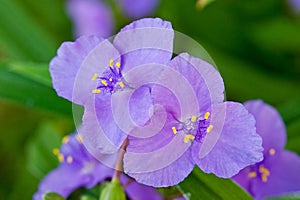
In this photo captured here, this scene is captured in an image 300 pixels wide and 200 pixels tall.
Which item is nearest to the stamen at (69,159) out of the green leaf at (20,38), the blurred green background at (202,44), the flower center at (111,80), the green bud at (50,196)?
the green bud at (50,196)

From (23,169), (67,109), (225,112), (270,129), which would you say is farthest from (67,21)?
(225,112)

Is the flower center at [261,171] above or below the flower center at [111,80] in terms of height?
below

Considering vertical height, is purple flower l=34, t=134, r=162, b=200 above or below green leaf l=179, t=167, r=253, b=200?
below

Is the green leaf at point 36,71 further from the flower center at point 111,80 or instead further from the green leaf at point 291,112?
the green leaf at point 291,112

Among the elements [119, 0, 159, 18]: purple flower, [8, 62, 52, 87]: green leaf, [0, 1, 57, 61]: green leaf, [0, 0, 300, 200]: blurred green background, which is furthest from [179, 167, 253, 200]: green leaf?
[119, 0, 159, 18]: purple flower

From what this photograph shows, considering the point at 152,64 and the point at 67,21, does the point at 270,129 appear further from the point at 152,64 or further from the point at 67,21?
the point at 67,21

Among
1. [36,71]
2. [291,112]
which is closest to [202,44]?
[291,112]

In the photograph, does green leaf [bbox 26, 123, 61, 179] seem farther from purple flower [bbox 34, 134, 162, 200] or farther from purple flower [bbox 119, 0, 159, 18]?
purple flower [bbox 119, 0, 159, 18]
